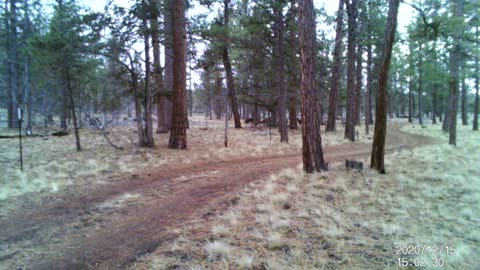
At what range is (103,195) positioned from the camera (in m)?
6.29

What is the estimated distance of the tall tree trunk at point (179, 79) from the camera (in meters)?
11.4

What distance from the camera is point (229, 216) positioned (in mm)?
4855

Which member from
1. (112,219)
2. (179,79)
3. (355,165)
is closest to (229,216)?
(112,219)

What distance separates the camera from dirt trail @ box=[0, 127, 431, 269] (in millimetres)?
3676

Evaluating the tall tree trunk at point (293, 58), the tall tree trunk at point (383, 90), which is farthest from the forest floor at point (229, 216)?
the tall tree trunk at point (293, 58)

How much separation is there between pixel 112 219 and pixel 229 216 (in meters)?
2.04

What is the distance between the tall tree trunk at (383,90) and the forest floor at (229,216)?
0.65 meters

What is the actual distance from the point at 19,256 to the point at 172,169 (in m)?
5.19

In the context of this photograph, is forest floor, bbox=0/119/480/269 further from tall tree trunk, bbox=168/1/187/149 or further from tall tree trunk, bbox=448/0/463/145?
tall tree trunk, bbox=448/0/463/145

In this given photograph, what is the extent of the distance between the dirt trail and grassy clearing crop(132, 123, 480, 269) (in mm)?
476

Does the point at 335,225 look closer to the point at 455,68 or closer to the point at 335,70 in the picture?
the point at 455,68

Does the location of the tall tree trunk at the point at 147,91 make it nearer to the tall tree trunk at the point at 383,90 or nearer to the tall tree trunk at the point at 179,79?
the tall tree trunk at the point at 179,79

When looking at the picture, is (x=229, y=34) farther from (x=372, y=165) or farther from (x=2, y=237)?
(x=2, y=237)

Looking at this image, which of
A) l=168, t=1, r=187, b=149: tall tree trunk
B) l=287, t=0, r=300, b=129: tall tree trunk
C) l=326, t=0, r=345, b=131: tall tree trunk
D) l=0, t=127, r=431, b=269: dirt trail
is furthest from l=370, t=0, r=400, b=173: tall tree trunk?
l=326, t=0, r=345, b=131: tall tree trunk
